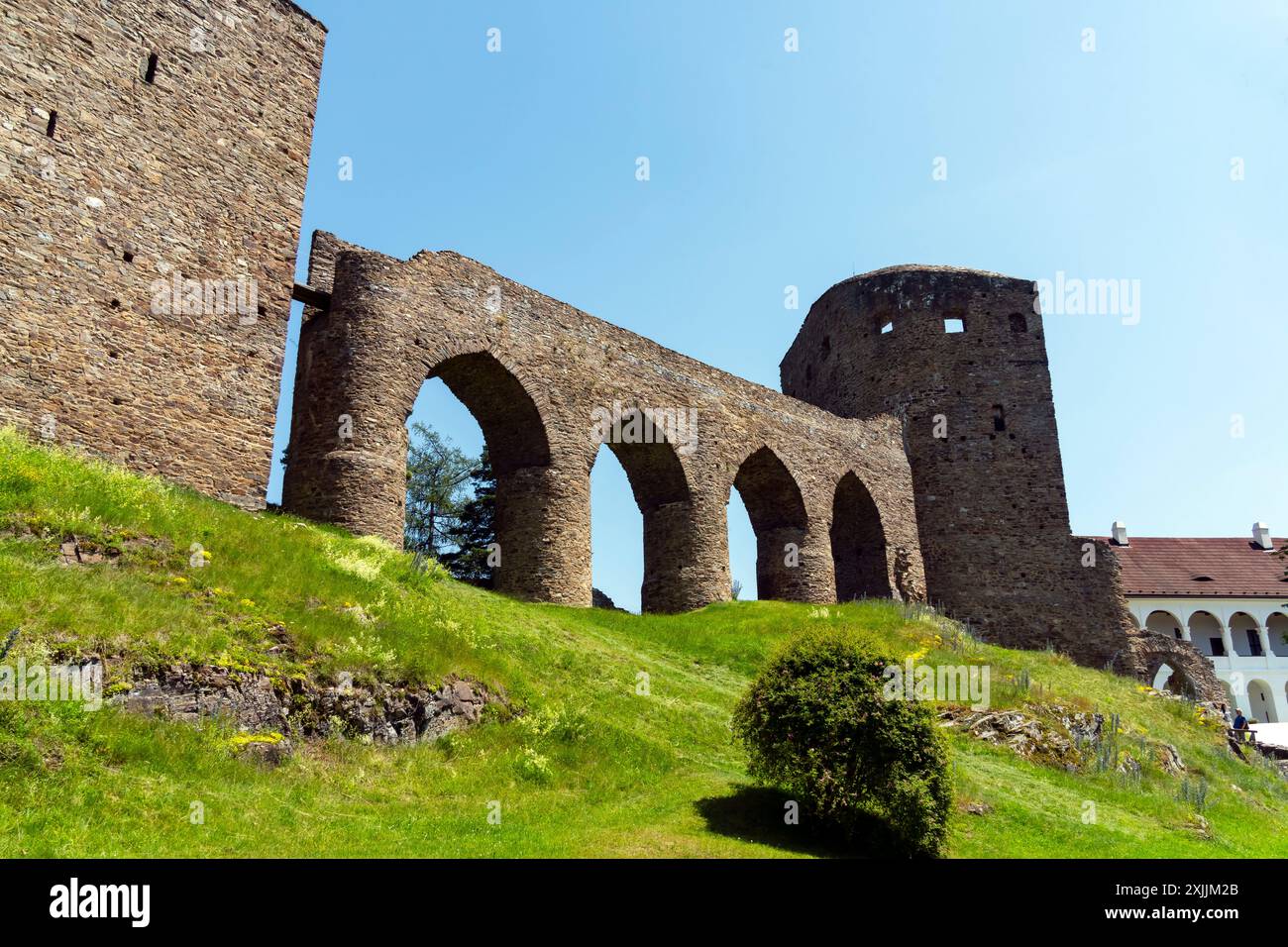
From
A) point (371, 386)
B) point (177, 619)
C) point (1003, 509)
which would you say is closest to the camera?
point (177, 619)

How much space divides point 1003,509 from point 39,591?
96.9 feet

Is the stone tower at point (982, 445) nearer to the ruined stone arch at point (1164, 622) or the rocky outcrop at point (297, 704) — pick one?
the ruined stone arch at point (1164, 622)

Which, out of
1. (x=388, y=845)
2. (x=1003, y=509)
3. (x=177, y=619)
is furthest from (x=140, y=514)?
(x=1003, y=509)

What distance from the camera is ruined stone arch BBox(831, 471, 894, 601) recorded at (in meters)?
29.4

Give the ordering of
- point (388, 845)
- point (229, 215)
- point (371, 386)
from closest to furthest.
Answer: point (388, 845) → point (229, 215) → point (371, 386)

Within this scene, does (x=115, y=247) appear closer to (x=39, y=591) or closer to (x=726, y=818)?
(x=39, y=591)

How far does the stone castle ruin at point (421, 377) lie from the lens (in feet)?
46.8

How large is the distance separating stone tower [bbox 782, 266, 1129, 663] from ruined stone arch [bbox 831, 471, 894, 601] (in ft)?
9.05

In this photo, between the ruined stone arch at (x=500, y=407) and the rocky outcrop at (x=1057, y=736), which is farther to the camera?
the ruined stone arch at (x=500, y=407)

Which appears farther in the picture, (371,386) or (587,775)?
(371,386)

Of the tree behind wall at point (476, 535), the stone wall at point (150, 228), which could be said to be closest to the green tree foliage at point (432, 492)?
the tree behind wall at point (476, 535)

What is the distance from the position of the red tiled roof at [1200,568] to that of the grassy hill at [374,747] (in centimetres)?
3275

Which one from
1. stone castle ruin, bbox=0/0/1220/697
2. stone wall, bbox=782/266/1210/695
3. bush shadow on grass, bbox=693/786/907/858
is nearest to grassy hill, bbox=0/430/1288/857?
bush shadow on grass, bbox=693/786/907/858

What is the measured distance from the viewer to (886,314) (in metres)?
33.4
